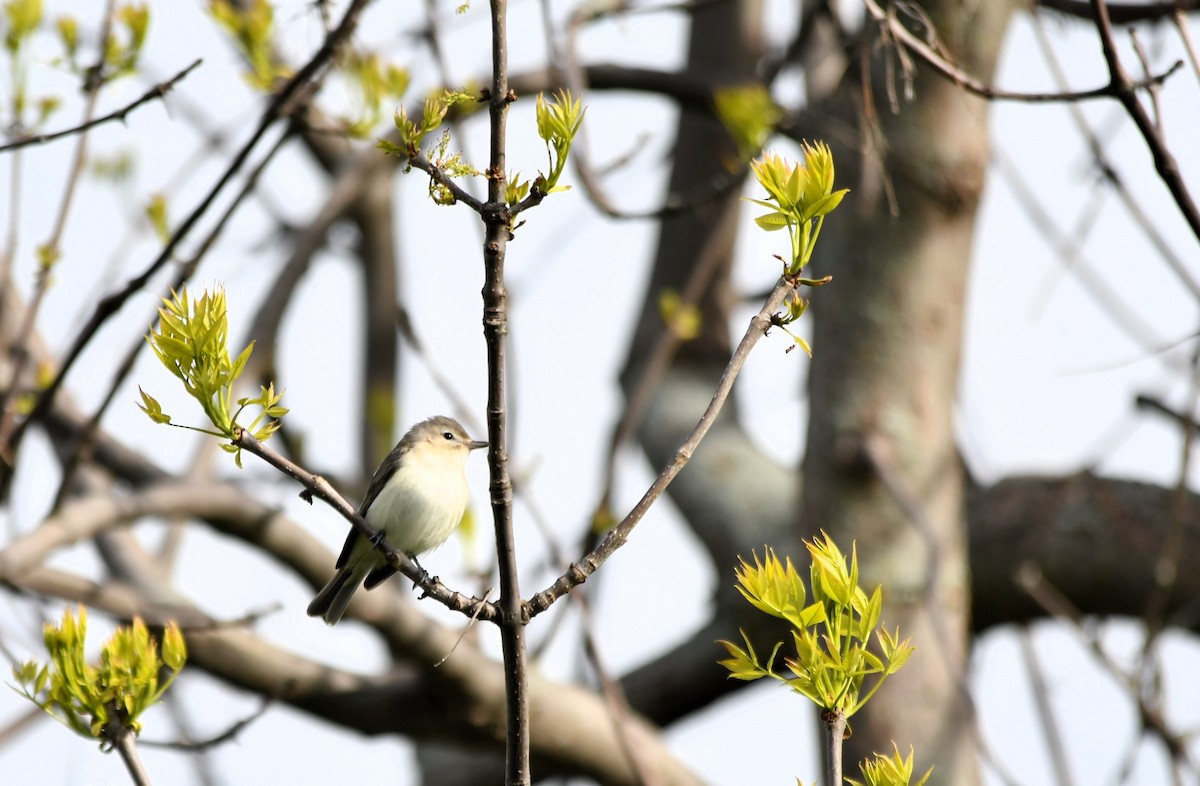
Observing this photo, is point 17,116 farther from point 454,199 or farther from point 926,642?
point 926,642

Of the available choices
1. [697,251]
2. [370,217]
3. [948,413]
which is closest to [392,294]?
[370,217]

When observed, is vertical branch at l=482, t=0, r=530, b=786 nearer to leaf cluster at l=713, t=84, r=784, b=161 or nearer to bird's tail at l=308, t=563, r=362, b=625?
bird's tail at l=308, t=563, r=362, b=625

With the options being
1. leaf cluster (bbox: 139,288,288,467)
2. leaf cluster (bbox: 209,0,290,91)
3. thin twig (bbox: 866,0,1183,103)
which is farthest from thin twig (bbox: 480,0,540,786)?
leaf cluster (bbox: 209,0,290,91)

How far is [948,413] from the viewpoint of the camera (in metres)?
4.01

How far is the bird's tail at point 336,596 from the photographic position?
4.01m

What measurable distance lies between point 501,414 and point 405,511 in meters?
2.28

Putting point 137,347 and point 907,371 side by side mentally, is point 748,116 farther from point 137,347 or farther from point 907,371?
point 137,347

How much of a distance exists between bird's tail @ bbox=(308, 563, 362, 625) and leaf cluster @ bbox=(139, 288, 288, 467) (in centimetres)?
251

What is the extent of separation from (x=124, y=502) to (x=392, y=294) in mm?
3589

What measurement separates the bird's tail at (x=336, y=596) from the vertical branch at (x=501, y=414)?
2.31 m

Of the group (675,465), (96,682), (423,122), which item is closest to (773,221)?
(675,465)

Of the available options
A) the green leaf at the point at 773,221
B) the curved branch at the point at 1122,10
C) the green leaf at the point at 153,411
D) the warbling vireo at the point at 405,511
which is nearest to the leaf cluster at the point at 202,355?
the green leaf at the point at 153,411

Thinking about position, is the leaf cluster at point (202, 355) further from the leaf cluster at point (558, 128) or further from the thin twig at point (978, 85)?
the thin twig at point (978, 85)

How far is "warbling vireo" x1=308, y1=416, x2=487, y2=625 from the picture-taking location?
12.4 feet
